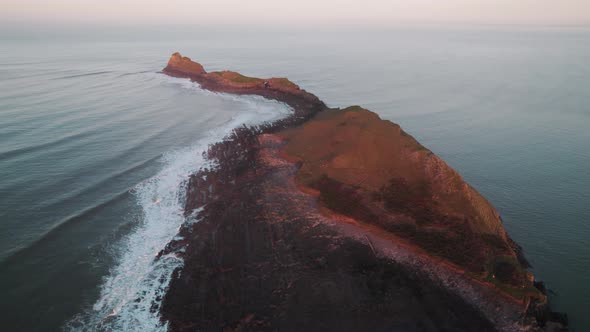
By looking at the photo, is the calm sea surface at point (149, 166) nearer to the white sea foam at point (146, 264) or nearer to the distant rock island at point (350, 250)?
the white sea foam at point (146, 264)

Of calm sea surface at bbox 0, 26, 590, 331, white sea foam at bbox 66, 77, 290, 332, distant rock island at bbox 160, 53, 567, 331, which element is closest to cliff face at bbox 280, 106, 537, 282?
distant rock island at bbox 160, 53, 567, 331

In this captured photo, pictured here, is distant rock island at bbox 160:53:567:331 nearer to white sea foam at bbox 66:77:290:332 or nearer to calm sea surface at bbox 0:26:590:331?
white sea foam at bbox 66:77:290:332

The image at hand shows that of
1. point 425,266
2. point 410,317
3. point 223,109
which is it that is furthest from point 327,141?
point 223,109

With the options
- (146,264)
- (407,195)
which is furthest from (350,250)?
(146,264)

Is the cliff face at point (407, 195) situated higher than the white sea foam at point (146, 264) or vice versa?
the cliff face at point (407, 195)

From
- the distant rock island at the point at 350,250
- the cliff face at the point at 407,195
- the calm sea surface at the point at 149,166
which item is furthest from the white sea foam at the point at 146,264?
the cliff face at the point at 407,195

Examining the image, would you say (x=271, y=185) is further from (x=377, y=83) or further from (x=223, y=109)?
(x=377, y=83)

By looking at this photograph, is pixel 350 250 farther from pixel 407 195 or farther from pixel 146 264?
pixel 146 264
